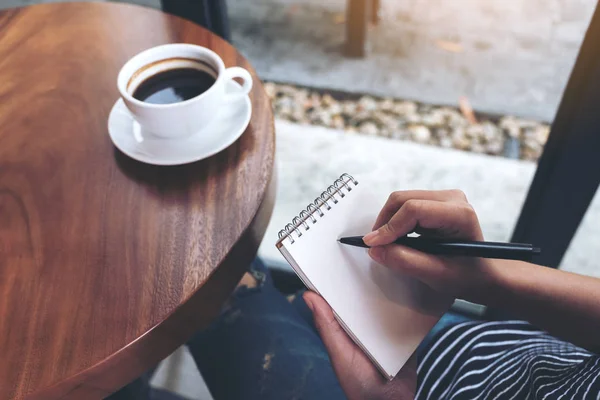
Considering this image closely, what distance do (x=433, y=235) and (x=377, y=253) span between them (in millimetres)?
63

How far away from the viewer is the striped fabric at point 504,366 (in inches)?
22.1

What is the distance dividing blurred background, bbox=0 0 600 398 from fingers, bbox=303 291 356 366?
68 centimetres

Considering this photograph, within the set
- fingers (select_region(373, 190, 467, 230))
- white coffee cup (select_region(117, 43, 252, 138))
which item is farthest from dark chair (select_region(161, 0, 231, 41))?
fingers (select_region(373, 190, 467, 230))

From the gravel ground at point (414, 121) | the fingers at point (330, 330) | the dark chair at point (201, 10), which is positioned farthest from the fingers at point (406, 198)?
the gravel ground at point (414, 121)

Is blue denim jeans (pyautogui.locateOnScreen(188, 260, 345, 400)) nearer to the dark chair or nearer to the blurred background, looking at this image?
the blurred background

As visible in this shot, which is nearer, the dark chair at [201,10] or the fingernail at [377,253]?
the fingernail at [377,253]

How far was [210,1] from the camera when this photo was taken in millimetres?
1039

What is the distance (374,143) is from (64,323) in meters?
1.17

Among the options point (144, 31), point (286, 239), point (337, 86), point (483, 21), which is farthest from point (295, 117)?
point (286, 239)

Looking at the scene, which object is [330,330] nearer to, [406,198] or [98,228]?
[406,198]

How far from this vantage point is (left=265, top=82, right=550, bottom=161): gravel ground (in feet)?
5.01

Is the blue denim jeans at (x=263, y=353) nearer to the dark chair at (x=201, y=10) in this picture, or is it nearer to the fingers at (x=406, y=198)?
the fingers at (x=406, y=198)

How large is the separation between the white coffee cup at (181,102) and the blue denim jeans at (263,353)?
295 millimetres

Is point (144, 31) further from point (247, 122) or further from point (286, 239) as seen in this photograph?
point (286, 239)
